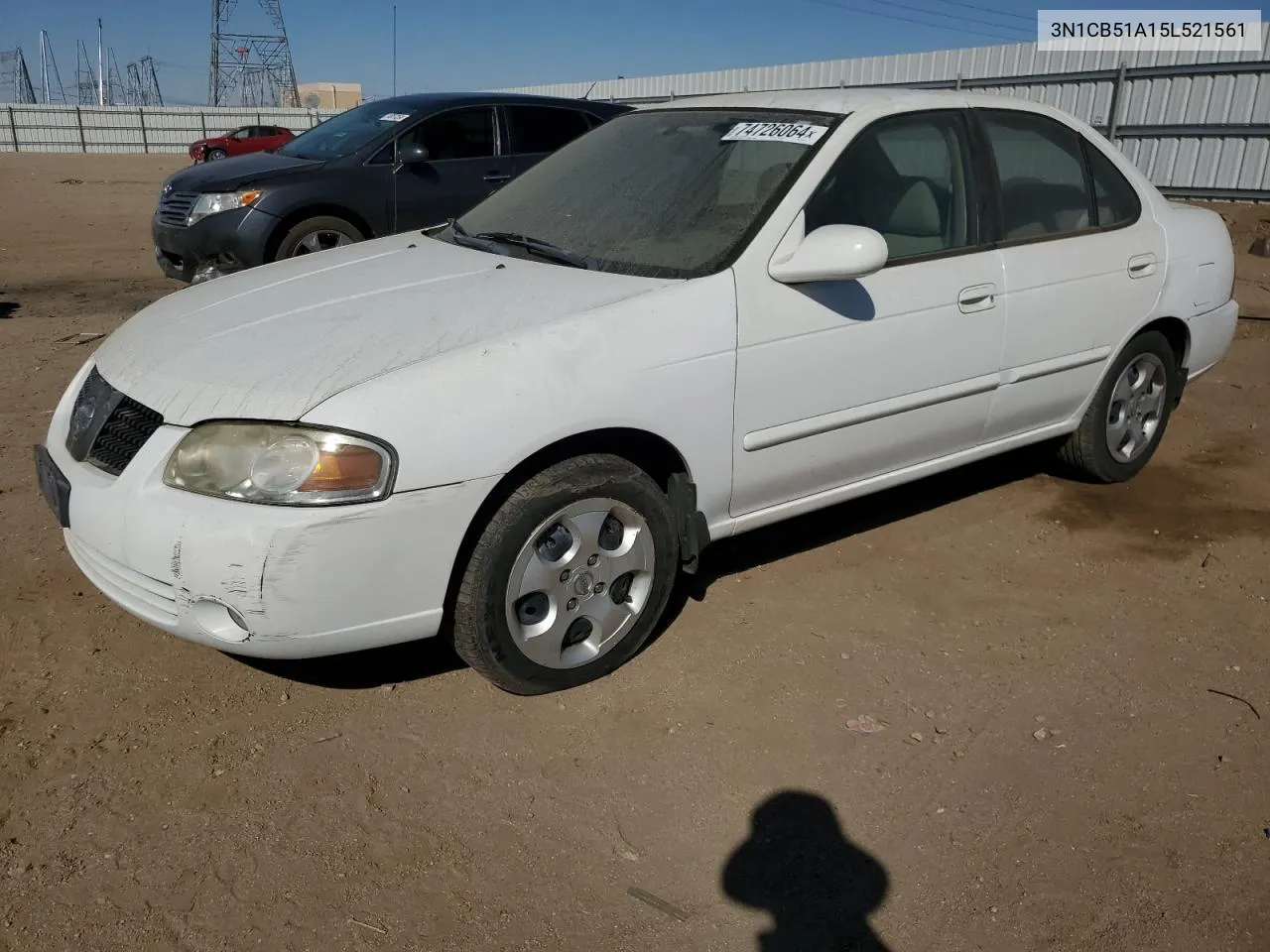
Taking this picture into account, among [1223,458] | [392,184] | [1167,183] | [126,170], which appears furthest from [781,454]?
[126,170]

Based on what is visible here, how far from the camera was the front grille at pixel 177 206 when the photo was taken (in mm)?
7535

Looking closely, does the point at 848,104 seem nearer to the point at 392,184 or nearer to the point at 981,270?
the point at 981,270

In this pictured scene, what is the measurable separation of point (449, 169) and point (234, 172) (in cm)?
156

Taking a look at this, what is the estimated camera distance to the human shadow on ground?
7.38 feet

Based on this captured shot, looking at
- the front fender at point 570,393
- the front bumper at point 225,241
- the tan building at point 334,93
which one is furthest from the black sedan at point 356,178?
the tan building at point 334,93

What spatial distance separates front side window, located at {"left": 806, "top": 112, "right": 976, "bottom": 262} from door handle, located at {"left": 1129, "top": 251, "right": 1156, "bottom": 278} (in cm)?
95

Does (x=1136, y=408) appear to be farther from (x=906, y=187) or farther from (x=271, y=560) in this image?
(x=271, y=560)

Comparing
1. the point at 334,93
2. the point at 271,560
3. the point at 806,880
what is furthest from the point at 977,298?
the point at 334,93

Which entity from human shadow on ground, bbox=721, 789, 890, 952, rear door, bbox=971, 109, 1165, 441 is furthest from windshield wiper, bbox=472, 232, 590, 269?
human shadow on ground, bbox=721, 789, 890, 952

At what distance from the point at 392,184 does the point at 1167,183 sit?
10.9m

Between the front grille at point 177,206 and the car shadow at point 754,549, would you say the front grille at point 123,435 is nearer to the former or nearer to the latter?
the car shadow at point 754,549

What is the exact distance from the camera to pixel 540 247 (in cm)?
348

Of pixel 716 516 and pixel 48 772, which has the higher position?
pixel 716 516

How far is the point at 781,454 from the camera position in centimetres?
334
